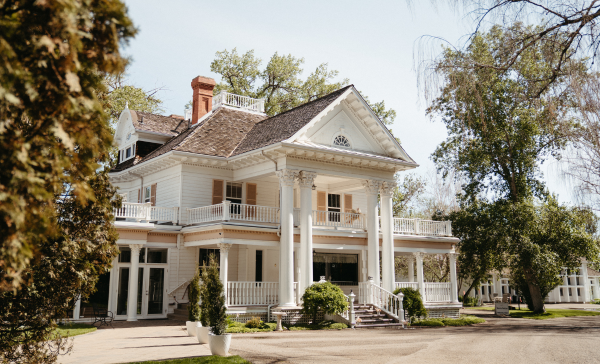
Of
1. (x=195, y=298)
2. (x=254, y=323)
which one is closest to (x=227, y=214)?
(x=254, y=323)

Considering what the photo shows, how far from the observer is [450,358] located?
12570 millimetres

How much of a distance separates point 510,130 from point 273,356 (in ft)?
81.0

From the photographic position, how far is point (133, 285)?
71.9ft

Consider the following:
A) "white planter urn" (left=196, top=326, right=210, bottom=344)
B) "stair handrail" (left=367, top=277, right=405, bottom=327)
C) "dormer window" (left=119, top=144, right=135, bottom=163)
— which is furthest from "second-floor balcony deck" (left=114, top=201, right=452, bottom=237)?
"white planter urn" (left=196, top=326, right=210, bottom=344)

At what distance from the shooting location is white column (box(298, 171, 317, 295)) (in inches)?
853

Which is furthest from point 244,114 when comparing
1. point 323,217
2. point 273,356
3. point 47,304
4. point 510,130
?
point 47,304

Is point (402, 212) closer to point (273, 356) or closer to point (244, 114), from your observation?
point (244, 114)

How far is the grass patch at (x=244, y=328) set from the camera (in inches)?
726

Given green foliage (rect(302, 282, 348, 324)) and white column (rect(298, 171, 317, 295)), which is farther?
white column (rect(298, 171, 317, 295))

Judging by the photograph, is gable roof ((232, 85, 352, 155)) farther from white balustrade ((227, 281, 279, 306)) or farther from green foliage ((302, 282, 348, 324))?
green foliage ((302, 282, 348, 324))

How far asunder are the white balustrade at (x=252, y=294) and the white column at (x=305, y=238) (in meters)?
1.40

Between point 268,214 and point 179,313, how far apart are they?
603 centimetres

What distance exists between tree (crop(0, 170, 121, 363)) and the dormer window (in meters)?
21.2

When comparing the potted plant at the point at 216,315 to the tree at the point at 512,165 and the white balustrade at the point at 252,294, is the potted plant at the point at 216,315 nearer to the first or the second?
the white balustrade at the point at 252,294
